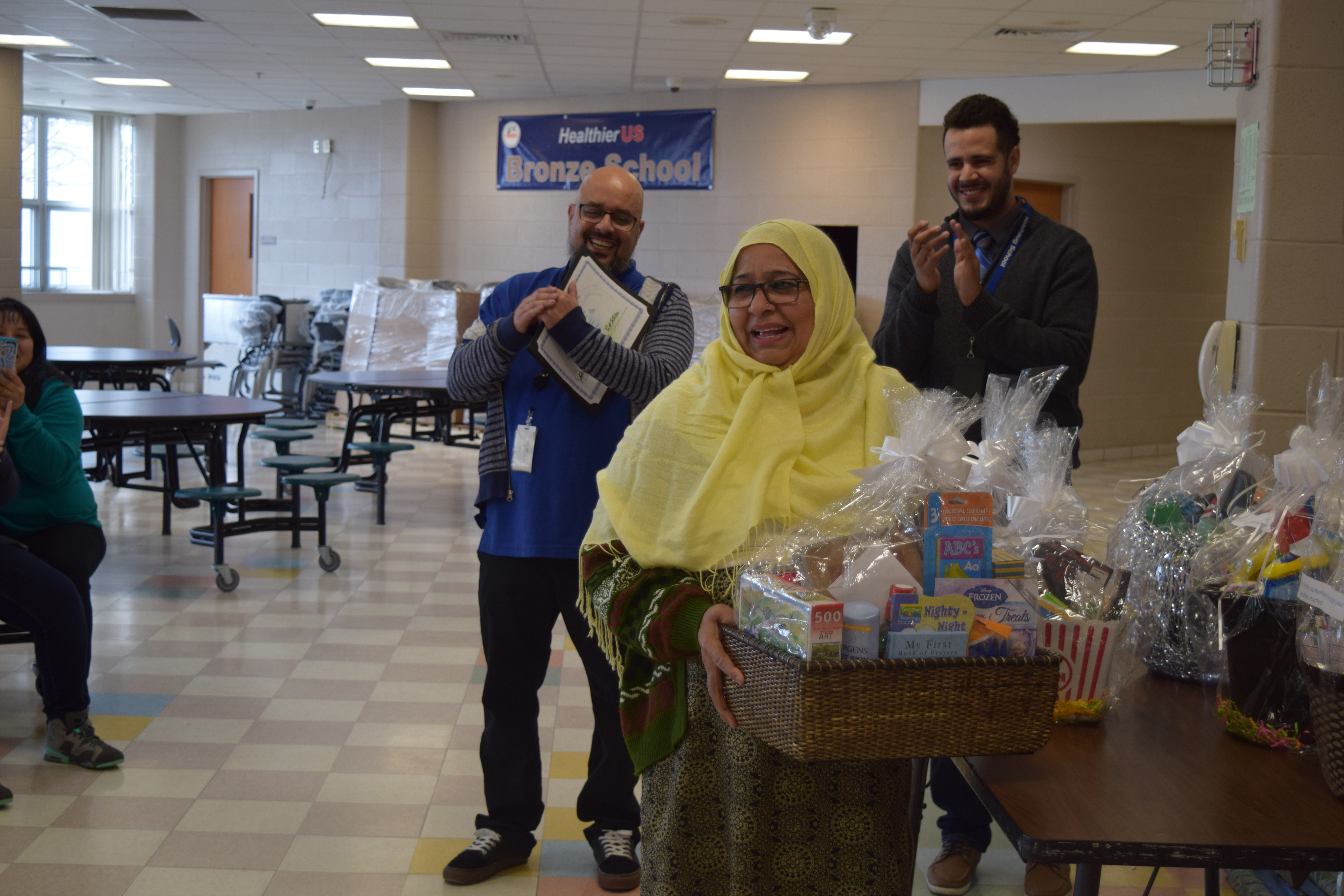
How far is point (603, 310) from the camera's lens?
2.40 metres

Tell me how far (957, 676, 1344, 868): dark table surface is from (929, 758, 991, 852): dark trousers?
42.7 inches

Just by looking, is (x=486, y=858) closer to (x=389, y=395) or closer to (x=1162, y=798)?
(x=1162, y=798)

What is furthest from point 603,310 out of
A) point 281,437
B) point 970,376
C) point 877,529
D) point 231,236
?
point 231,236

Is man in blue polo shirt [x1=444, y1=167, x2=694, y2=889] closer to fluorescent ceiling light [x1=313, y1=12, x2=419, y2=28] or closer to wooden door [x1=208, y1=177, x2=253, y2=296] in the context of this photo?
fluorescent ceiling light [x1=313, y1=12, x2=419, y2=28]

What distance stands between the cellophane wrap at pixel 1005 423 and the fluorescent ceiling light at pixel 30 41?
928 centimetres

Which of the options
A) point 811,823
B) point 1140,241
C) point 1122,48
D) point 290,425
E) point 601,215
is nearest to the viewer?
point 811,823

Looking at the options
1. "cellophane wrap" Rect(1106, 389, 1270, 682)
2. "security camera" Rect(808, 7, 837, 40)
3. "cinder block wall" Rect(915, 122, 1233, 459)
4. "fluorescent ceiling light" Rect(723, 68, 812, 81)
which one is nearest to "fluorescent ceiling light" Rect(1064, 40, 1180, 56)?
"cinder block wall" Rect(915, 122, 1233, 459)

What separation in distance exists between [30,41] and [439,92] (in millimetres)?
3375

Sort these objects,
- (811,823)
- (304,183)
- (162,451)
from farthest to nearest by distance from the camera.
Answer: (304,183) → (162,451) → (811,823)

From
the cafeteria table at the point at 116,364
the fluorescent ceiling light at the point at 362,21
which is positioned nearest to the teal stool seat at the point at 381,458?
the cafeteria table at the point at 116,364

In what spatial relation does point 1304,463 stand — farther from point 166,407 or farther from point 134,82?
point 134,82

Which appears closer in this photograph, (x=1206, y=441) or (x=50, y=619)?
(x=1206, y=441)

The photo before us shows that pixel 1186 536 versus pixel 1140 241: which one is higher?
pixel 1140 241

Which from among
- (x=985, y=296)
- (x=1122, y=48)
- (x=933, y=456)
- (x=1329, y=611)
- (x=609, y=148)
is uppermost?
(x=1122, y=48)
